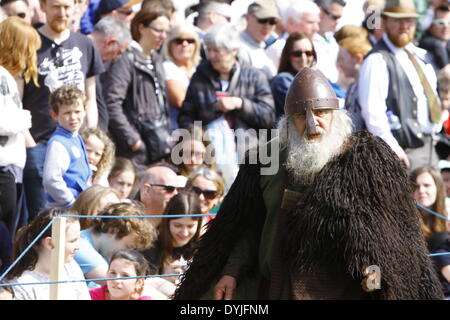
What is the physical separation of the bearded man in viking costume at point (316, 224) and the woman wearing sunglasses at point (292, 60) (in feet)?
12.3

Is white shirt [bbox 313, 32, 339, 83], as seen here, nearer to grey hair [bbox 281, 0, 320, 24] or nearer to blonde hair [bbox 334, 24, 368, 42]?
blonde hair [bbox 334, 24, 368, 42]

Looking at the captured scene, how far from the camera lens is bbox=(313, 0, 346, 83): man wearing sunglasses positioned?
11.2m

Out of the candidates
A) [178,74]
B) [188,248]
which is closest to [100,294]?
[188,248]

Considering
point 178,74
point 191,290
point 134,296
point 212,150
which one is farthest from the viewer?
point 178,74

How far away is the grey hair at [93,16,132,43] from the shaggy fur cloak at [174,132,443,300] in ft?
14.0

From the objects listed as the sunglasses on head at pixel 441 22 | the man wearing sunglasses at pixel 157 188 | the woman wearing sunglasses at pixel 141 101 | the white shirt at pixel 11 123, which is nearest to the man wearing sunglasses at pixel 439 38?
Answer: the sunglasses on head at pixel 441 22

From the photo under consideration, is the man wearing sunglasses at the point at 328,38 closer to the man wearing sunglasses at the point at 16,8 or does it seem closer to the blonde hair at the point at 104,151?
the blonde hair at the point at 104,151

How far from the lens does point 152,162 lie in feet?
33.8

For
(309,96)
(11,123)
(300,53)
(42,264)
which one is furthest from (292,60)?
(309,96)

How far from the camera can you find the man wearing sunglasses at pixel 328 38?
1116 centimetres

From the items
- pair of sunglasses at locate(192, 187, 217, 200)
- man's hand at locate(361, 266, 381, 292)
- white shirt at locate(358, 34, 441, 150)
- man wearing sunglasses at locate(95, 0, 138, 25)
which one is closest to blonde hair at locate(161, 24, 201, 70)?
man wearing sunglasses at locate(95, 0, 138, 25)

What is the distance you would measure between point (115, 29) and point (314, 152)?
4.28 metres
